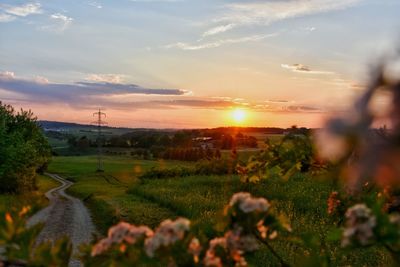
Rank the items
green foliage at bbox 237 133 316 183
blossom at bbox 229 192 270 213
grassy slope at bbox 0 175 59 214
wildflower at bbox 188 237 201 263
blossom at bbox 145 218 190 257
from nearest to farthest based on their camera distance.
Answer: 1. blossom at bbox 145 218 190 257
2. wildflower at bbox 188 237 201 263
3. blossom at bbox 229 192 270 213
4. grassy slope at bbox 0 175 59 214
5. green foliage at bbox 237 133 316 183

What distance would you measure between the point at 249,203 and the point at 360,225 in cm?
57

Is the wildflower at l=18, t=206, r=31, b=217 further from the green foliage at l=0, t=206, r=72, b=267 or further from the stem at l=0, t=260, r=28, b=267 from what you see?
the stem at l=0, t=260, r=28, b=267

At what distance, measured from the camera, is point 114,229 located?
89.2 inches

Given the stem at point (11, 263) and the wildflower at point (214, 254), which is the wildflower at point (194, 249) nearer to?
the wildflower at point (214, 254)

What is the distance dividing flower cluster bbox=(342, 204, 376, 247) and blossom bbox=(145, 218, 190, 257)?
619 mm

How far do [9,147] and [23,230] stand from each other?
41.2 m

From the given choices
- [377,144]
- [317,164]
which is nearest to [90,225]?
[317,164]

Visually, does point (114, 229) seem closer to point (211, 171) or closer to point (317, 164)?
point (317, 164)

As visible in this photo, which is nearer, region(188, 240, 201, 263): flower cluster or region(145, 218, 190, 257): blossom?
region(145, 218, 190, 257): blossom

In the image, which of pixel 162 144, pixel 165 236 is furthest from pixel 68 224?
pixel 162 144

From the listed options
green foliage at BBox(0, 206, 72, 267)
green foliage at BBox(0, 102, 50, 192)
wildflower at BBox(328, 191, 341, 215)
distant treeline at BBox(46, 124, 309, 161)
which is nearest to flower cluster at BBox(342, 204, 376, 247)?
green foliage at BBox(0, 206, 72, 267)

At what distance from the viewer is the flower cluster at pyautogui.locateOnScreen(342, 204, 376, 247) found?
1.88 metres

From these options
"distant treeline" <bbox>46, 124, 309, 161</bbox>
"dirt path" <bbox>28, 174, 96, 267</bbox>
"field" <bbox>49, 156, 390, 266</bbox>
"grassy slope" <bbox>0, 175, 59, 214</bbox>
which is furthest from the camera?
"distant treeline" <bbox>46, 124, 309, 161</bbox>

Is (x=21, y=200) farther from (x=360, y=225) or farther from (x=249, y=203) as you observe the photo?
(x=360, y=225)
